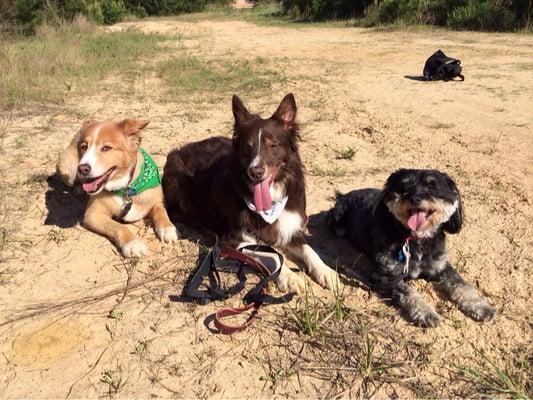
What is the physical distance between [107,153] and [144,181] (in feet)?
1.59

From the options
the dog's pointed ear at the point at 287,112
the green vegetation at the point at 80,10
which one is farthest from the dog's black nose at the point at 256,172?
the green vegetation at the point at 80,10

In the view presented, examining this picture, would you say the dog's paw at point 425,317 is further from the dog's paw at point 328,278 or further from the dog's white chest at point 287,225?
the dog's white chest at point 287,225

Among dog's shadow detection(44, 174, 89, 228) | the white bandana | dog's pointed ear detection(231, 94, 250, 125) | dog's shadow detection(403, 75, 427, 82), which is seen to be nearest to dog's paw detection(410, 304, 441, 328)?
the white bandana

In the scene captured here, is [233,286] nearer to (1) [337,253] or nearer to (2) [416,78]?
(1) [337,253]

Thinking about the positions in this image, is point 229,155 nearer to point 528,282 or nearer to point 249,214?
point 249,214

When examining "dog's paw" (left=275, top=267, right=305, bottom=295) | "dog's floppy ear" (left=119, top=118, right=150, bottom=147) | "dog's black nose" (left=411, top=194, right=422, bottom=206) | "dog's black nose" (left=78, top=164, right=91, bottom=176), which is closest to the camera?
"dog's black nose" (left=411, top=194, right=422, bottom=206)

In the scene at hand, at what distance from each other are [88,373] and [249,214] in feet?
5.39

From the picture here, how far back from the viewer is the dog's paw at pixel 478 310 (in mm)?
3047

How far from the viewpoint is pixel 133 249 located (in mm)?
3908

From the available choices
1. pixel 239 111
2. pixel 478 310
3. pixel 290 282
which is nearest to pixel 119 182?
pixel 239 111

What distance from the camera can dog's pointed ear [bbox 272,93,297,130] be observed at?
3549mm

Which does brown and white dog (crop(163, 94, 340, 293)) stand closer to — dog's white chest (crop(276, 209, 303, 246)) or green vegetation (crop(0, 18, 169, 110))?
dog's white chest (crop(276, 209, 303, 246))

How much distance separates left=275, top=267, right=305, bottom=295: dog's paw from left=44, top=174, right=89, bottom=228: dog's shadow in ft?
7.58

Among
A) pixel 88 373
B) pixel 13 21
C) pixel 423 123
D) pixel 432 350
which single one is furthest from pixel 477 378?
pixel 13 21
